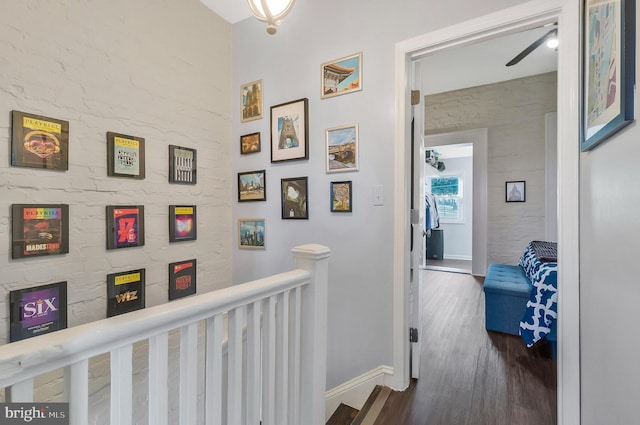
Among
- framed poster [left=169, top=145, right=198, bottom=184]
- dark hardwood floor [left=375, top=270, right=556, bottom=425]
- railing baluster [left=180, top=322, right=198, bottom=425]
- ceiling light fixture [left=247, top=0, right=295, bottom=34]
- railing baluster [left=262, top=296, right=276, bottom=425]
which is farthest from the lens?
framed poster [left=169, top=145, right=198, bottom=184]

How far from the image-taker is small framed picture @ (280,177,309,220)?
87.4 inches

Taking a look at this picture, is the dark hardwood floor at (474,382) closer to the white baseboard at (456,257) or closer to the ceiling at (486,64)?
the ceiling at (486,64)

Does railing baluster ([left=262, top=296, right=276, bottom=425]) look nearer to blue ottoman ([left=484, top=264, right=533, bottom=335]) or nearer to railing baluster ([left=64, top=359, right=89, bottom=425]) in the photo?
railing baluster ([left=64, top=359, right=89, bottom=425])

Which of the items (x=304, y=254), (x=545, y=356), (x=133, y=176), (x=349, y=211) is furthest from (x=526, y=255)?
(x=133, y=176)

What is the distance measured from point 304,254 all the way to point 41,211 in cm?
143

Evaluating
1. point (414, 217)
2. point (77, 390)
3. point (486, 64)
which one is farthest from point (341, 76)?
point (486, 64)

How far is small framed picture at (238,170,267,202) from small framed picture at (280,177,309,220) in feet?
0.67

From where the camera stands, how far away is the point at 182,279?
2238mm

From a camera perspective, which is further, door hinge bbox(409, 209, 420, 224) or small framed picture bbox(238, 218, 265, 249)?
small framed picture bbox(238, 218, 265, 249)

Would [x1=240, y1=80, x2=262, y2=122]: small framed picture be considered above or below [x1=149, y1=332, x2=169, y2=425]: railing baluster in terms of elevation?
above

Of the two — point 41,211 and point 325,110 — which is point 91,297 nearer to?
point 41,211

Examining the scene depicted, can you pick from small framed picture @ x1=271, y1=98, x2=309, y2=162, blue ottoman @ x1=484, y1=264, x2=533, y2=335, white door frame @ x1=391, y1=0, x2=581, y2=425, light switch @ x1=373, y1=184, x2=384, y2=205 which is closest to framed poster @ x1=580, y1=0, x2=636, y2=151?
white door frame @ x1=391, y1=0, x2=581, y2=425

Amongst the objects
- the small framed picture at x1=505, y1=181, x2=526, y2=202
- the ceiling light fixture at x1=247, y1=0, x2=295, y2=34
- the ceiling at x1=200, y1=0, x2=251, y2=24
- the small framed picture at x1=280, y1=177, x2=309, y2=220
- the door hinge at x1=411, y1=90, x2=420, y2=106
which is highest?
the ceiling at x1=200, y1=0, x2=251, y2=24

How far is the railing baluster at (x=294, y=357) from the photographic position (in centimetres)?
Answer: 119
